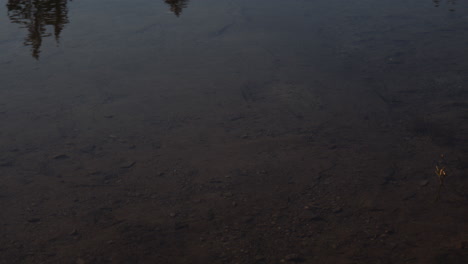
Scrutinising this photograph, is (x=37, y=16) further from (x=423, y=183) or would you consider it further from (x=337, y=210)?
(x=423, y=183)

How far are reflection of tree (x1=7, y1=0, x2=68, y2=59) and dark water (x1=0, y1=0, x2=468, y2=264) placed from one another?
48 millimetres

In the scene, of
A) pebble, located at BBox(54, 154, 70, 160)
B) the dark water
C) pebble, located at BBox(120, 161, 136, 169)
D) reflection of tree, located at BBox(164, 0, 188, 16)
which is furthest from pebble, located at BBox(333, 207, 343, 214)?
reflection of tree, located at BBox(164, 0, 188, 16)

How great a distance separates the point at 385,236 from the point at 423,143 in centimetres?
139

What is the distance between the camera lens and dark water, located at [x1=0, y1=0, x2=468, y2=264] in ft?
10.7

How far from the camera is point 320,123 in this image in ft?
15.5

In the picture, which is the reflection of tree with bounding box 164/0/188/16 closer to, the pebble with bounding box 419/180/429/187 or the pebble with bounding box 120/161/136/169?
the pebble with bounding box 120/161/136/169

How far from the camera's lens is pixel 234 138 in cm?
452

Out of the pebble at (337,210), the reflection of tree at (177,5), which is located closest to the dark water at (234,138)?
the pebble at (337,210)

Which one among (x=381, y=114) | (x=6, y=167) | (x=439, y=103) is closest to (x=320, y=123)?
(x=381, y=114)

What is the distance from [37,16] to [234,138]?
443cm

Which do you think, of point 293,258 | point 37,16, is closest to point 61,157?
point 293,258

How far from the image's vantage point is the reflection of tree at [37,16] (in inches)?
264

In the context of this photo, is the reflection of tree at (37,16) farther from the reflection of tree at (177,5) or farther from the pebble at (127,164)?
the pebble at (127,164)

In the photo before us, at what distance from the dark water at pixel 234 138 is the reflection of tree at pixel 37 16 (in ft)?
0.16
